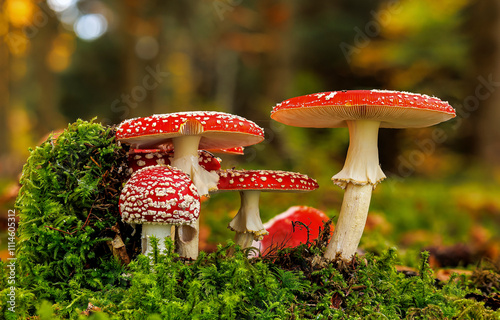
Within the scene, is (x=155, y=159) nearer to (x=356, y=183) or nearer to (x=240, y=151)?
(x=240, y=151)

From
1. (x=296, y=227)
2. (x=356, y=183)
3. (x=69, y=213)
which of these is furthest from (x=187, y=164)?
(x=296, y=227)

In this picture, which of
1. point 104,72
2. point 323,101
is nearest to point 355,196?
point 323,101

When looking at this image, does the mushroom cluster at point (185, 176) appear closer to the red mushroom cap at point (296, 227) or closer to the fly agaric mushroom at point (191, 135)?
the fly agaric mushroom at point (191, 135)

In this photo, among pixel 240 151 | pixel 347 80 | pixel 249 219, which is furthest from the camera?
pixel 347 80

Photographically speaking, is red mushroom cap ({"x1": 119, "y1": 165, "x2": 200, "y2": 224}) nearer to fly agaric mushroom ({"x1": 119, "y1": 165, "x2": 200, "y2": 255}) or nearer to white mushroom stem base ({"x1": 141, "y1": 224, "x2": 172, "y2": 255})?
fly agaric mushroom ({"x1": 119, "y1": 165, "x2": 200, "y2": 255})

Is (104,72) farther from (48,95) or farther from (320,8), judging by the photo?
(320,8)

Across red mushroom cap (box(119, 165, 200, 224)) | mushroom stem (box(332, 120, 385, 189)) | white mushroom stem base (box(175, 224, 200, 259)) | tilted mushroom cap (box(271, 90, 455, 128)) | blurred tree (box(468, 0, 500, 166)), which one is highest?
blurred tree (box(468, 0, 500, 166))

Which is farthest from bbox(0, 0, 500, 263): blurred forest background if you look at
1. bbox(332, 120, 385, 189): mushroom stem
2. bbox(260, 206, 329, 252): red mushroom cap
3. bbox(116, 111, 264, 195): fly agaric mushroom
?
bbox(332, 120, 385, 189): mushroom stem
